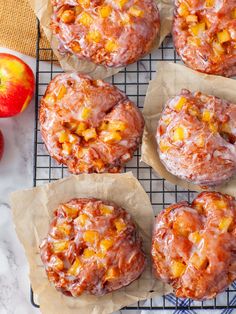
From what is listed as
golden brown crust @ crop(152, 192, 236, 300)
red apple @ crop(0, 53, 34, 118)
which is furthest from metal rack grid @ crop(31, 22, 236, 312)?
golden brown crust @ crop(152, 192, 236, 300)

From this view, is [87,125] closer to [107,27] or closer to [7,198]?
[107,27]

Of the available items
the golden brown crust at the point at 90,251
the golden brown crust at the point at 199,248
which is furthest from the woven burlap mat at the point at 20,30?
the golden brown crust at the point at 199,248

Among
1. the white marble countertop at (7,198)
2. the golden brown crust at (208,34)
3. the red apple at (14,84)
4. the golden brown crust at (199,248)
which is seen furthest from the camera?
the white marble countertop at (7,198)

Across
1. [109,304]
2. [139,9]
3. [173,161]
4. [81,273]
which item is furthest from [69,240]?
[139,9]

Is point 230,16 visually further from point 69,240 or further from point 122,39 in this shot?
point 69,240

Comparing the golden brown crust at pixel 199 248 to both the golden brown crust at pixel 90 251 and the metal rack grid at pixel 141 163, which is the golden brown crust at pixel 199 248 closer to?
the golden brown crust at pixel 90 251

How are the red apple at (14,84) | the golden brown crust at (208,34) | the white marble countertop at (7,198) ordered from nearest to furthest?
the golden brown crust at (208,34)
the red apple at (14,84)
the white marble countertop at (7,198)
